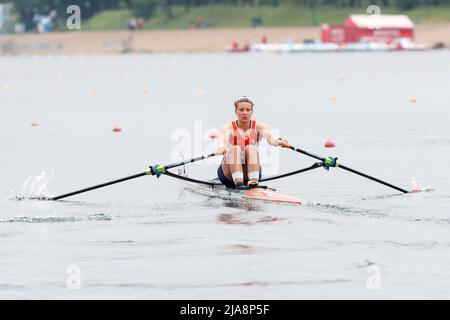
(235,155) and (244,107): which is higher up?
(244,107)

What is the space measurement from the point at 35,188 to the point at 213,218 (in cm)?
573

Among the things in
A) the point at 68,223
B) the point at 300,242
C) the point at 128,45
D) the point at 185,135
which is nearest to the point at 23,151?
the point at 185,135

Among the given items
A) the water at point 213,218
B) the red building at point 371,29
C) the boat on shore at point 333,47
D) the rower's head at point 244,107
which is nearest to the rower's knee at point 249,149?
the rower's head at point 244,107

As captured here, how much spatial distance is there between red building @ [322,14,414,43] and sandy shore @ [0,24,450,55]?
6845 millimetres

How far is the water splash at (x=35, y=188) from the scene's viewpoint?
953 inches

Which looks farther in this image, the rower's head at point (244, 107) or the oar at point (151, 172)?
the oar at point (151, 172)

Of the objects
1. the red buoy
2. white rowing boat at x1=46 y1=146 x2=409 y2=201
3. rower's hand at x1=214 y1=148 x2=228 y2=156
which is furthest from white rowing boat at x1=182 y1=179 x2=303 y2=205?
the red buoy

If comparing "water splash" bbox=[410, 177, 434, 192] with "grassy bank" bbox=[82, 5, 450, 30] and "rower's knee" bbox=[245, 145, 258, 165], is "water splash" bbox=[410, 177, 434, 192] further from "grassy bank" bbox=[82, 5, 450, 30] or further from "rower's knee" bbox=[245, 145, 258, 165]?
"grassy bank" bbox=[82, 5, 450, 30]

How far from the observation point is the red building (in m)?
156

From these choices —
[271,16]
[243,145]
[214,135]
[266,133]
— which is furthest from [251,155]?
[271,16]

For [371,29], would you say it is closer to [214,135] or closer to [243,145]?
[214,135]

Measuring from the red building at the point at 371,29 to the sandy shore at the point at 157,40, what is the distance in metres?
6.85

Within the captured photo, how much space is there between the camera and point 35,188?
1005 inches

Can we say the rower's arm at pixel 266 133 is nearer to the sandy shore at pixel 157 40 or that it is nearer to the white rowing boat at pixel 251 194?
the white rowing boat at pixel 251 194
